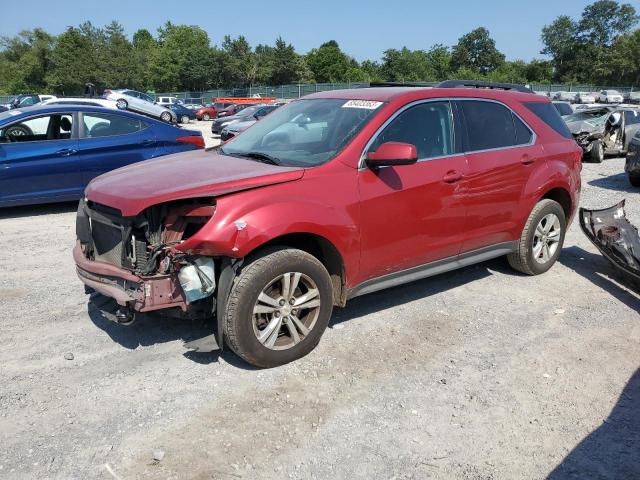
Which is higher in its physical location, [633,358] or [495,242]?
[495,242]

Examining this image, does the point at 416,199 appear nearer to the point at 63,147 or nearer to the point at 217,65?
the point at 63,147

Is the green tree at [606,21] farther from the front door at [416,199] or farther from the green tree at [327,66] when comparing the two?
the front door at [416,199]

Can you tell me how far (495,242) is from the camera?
16.6 ft

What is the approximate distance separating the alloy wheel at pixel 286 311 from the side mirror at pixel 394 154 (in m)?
0.99

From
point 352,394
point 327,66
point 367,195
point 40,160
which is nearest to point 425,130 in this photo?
point 367,195

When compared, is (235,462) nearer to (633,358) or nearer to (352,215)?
(352,215)

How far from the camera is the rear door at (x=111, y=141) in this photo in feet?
25.8

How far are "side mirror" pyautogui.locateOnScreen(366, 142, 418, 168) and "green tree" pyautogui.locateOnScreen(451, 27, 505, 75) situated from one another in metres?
115

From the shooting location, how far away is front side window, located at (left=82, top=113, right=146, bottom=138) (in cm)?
798

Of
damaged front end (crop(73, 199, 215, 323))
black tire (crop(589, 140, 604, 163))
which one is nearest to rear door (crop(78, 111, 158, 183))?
damaged front end (crop(73, 199, 215, 323))

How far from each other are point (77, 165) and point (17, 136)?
0.91m

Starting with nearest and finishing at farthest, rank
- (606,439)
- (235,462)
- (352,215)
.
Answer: (235,462), (606,439), (352,215)

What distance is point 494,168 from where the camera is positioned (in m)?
4.80

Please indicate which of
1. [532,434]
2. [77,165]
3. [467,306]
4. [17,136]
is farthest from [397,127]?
[17,136]
